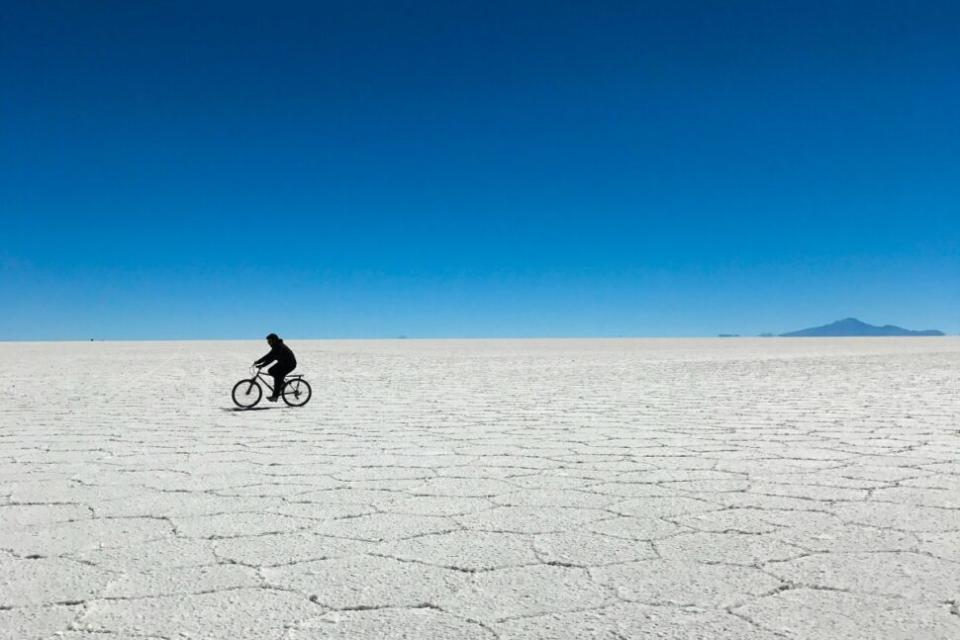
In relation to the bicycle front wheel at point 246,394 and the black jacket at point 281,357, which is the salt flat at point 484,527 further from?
the black jacket at point 281,357

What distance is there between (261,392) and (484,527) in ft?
20.6

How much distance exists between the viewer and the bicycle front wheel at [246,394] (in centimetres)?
941

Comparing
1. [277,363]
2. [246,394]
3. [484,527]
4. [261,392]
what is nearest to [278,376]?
[277,363]

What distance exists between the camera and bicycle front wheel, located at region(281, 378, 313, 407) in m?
9.64

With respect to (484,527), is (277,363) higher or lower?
higher

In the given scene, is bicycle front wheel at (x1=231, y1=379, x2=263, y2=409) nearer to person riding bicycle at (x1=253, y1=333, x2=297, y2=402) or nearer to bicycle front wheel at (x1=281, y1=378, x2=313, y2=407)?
person riding bicycle at (x1=253, y1=333, x2=297, y2=402)

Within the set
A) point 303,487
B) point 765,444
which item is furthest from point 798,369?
point 303,487

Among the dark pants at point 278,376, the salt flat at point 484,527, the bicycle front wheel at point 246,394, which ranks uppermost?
the dark pants at point 278,376

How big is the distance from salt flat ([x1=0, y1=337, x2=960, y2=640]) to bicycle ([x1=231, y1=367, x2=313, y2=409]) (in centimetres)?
132

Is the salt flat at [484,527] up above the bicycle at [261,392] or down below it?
below

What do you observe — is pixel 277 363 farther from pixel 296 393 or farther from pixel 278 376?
pixel 296 393

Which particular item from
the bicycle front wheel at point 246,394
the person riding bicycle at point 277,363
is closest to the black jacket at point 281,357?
the person riding bicycle at point 277,363

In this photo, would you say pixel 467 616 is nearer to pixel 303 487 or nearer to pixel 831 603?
pixel 831 603

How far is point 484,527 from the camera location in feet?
12.4
